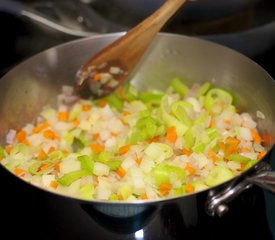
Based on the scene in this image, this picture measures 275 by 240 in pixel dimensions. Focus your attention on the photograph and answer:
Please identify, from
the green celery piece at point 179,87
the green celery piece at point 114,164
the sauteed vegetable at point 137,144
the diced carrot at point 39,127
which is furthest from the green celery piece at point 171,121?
the diced carrot at point 39,127

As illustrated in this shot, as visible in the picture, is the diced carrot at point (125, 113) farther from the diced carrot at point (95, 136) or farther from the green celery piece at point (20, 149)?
the green celery piece at point (20, 149)

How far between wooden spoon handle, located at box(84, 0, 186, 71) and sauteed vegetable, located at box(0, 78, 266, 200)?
15cm

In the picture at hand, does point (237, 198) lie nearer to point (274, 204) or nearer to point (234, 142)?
point (274, 204)

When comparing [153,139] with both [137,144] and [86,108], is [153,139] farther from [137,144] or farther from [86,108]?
[86,108]

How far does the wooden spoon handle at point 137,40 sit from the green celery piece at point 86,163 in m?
0.29

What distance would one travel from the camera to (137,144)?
1173 mm

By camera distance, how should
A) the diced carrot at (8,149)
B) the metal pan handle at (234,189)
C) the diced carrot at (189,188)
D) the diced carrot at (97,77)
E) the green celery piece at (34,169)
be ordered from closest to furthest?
the metal pan handle at (234,189) → the diced carrot at (189,188) → the green celery piece at (34,169) → the diced carrot at (8,149) → the diced carrot at (97,77)

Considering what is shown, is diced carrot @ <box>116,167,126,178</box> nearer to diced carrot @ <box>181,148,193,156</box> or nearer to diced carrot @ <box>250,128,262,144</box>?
diced carrot @ <box>181,148,193,156</box>

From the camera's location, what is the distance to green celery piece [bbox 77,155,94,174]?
3.49 ft

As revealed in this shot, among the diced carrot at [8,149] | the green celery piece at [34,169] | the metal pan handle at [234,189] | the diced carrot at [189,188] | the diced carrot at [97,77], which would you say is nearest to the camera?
the metal pan handle at [234,189]

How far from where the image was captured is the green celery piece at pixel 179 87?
137 cm

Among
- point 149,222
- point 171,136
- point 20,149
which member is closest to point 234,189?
point 149,222

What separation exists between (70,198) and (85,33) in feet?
2.41

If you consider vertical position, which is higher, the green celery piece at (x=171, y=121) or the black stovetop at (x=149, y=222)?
the green celery piece at (x=171, y=121)
